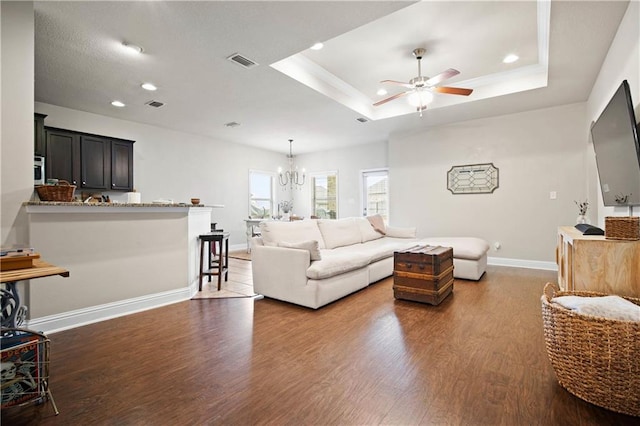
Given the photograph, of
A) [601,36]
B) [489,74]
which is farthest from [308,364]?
[489,74]

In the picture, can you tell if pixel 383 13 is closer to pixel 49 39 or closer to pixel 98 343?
pixel 49 39

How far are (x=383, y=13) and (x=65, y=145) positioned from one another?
490cm

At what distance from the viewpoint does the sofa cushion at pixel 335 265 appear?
3.03m

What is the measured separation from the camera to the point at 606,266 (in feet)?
6.62

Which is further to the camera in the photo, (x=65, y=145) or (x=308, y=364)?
(x=65, y=145)

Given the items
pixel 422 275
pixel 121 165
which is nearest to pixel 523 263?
pixel 422 275

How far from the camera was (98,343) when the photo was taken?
2.32 meters

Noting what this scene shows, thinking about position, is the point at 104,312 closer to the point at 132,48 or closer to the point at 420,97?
the point at 132,48

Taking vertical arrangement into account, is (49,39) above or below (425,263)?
above

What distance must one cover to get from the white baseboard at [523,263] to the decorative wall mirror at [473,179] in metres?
1.24

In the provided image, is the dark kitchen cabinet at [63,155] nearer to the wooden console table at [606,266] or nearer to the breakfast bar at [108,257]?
the breakfast bar at [108,257]

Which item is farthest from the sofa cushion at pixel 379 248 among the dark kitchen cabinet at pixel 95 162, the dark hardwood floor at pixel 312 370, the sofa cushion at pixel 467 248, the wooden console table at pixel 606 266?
the dark kitchen cabinet at pixel 95 162

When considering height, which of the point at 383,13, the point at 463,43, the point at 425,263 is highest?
the point at 463,43

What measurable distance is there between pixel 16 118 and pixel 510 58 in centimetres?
519
